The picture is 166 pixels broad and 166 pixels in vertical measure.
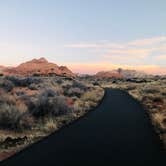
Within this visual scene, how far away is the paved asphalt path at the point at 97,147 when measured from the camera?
1156cm

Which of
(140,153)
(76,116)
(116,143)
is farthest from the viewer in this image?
(76,116)

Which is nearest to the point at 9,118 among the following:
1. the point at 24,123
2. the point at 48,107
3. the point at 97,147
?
the point at 24,123

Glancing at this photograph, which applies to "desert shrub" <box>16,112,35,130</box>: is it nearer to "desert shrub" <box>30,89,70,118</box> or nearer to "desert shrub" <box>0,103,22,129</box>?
"desert shrub" <box>0,103,22,129</box>

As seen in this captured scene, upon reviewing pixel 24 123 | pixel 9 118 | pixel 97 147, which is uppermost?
pixel 9 118

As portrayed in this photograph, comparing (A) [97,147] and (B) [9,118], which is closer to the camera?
(A) [97,147]

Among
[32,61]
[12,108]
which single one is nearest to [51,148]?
[12,108]

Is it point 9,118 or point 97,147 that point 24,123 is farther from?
point 97,147

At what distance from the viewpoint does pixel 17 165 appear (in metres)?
11.0

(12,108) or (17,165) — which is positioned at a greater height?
(12,108)

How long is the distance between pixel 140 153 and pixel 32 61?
17916cm

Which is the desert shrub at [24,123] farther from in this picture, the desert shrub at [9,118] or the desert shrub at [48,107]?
the desert shrub at [48,107]

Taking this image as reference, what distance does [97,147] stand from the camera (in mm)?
13430

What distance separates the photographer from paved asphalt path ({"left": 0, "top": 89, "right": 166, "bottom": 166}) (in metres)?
11.6

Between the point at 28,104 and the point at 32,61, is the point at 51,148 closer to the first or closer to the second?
the point at 28,104
